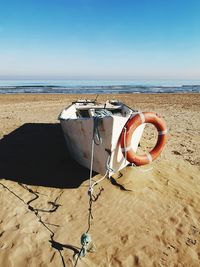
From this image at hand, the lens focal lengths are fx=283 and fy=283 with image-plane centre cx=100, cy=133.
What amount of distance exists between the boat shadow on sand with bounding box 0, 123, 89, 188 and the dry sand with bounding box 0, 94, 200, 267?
0.09ft

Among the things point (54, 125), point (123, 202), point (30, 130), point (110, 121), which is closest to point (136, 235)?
point (123, 202)

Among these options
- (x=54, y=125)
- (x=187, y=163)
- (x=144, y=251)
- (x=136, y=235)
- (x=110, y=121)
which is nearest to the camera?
(x=144, y=251)

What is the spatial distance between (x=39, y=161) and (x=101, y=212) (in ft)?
10.4

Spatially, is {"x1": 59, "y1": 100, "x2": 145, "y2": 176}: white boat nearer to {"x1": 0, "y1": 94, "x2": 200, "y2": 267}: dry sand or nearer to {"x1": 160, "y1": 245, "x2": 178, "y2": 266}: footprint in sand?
{"x1": 0, "y1": 94, "x2": 200, "y2": 267}: dry sand

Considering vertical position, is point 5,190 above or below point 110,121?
below

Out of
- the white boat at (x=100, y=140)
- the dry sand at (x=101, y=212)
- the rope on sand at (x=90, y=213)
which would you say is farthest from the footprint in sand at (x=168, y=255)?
the white boat at (x=100, y=140)

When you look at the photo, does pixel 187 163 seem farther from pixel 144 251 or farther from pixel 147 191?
pixel 144 251

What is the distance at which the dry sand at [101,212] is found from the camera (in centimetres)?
453

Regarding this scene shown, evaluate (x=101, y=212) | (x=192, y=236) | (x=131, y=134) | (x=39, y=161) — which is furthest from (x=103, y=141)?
(x=39, y=161)

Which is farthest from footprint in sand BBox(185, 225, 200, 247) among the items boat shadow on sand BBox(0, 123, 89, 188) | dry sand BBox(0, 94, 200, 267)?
boat shadow on sand BBox(0, 123, 89, 188)

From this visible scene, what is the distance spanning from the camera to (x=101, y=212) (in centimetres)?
564

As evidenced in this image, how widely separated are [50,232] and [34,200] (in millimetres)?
1232

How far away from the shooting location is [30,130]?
12.1 meters

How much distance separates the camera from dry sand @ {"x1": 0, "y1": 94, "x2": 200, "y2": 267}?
4.53 metres
